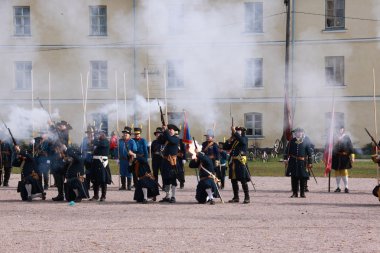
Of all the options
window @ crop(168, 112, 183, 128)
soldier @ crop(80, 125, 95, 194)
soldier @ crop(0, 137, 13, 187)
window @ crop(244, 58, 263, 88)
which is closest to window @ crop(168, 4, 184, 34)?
window @ crop(168, 112, 183, 128)

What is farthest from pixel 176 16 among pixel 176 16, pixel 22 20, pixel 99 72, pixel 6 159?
pixel 99 72

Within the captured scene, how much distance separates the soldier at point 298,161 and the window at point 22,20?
486 inches

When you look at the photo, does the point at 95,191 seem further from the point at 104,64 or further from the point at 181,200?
the point at 104,64

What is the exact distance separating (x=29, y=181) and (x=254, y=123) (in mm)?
25543

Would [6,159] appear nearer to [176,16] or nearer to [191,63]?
[176,16]

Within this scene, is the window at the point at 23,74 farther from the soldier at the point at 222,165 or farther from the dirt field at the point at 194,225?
the dirt field at the point at 194,225

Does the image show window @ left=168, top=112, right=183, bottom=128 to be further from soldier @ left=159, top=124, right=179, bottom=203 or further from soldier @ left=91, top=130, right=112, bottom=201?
soldier @ left=159, top=124, right=179, bottom=203

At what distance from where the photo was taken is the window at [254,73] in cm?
4053

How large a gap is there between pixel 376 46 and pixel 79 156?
23164 millimetres

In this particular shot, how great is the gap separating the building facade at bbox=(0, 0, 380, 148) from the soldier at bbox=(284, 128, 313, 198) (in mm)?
3942

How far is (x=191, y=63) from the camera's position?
109 feet

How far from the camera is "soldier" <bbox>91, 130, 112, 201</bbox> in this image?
21344 millimetres

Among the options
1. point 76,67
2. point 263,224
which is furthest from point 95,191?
point 76,67

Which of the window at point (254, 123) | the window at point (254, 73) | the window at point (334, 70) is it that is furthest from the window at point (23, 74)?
the window at point (334, 70)
